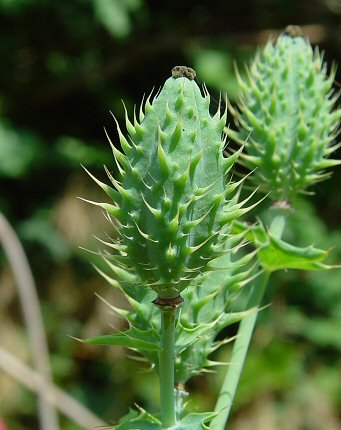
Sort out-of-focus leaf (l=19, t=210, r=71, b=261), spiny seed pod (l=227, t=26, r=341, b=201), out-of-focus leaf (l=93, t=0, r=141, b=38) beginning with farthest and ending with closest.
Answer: out-of-focus leaf (l=19, t=210, r=71, b=261)
out-of-focus leaf (l=93, t=0, r=141, b=38)
spiny seed pod (l=227, t=26, r=341, b=201)

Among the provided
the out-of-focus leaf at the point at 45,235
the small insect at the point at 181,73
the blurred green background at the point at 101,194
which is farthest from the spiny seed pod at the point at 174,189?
the out-of-focus leaf at the point at 45,235

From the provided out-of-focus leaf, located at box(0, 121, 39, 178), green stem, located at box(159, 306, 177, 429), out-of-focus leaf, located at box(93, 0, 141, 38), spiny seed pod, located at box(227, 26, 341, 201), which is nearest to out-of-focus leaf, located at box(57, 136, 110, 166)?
out-of-focus leaf, located at box(0, 121, 39, 178)

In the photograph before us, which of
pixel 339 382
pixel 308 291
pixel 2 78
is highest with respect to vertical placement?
pixel 2 78

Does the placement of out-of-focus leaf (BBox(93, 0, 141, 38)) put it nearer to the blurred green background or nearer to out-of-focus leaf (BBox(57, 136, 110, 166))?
the blurred green background

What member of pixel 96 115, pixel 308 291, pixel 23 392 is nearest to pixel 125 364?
pixel 23 392

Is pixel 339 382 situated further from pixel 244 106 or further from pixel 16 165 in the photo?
pixel 244 106

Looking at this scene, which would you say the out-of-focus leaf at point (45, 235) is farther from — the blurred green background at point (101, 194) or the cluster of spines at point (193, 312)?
the cluster of spines at point (193, 312)

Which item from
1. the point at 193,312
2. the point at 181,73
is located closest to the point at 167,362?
the point at 193,312
